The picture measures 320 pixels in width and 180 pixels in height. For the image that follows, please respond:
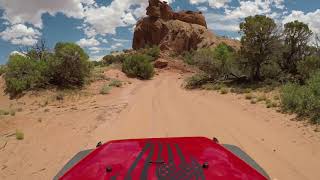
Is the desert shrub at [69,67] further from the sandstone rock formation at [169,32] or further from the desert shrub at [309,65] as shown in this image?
the sandstone rock formation at [169,32]

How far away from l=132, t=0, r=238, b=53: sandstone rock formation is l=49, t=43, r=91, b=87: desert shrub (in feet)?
134

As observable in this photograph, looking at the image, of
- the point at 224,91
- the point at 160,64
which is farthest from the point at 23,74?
the point at 160,64

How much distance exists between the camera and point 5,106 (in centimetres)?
2153

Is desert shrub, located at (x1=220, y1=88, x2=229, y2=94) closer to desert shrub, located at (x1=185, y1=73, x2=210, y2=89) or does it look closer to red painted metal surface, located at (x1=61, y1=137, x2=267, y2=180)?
desert shrub, located at (x1=185, y1=73, x2=210, y2=89)

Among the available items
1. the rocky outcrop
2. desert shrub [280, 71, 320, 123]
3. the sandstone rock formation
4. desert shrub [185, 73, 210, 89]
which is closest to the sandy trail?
desert shrub [280, 71, 320, 123]

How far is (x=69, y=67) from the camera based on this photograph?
26.3 meters

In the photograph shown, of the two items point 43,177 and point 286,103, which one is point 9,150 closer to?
point 43,177

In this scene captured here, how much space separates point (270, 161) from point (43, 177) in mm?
4597

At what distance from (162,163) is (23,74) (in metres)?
24.1

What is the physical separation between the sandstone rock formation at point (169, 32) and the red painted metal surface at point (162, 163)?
64.0 metres

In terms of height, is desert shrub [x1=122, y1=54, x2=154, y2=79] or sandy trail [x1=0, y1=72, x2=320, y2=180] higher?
desert shrub [x1=122, y1=54, x2=154, y2=79]

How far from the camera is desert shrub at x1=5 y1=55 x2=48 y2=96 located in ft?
78.4

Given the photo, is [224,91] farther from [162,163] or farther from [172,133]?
[162,163]

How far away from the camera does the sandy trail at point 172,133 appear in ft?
26.8
